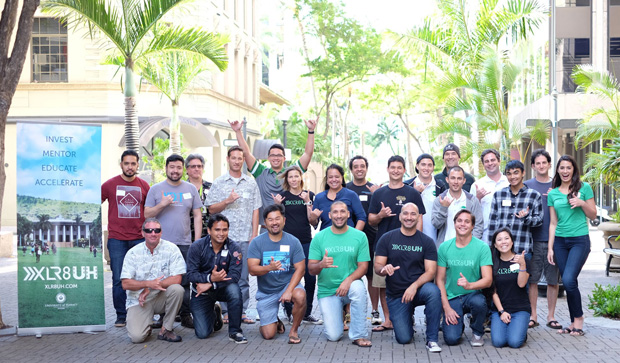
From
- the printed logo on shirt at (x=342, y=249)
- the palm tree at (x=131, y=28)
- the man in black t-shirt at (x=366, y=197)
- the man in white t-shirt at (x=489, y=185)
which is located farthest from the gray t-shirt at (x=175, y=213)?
the palm tree at (x=131, y=28)

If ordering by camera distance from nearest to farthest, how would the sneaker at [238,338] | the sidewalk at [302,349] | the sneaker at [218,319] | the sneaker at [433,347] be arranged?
the sidewalk at [302,349] → the sneaker at [433,347] → the sneaker at [238,338] → the sneaker at [218,319]

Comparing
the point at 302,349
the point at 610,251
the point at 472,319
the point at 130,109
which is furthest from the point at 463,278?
the point at 130,109

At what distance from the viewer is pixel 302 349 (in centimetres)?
811

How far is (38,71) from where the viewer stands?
30109 millimetres

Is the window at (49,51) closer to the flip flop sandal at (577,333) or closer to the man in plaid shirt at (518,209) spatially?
the man in plaid shirt at (518,209)

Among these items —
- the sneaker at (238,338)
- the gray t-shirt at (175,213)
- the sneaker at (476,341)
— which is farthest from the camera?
the gray t-shirt at (175,213)

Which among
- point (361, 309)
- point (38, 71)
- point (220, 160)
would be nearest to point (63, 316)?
point (361, 309)

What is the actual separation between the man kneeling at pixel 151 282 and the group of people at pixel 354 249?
0.05 ft

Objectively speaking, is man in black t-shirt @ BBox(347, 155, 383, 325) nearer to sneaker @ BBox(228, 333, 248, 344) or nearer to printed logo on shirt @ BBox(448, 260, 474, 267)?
printed logo on shirt @ BBox(448, 260, 474, 267)

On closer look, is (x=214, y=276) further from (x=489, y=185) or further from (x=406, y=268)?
(x=489, y=185)

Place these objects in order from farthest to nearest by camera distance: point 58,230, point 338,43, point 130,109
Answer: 1. point 338,43
2. point 130,109
3. point 58,230

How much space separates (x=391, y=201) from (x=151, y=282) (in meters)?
2.75

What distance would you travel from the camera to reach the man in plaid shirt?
29.0 feet

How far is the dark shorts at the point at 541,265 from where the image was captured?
9102 millimetres
